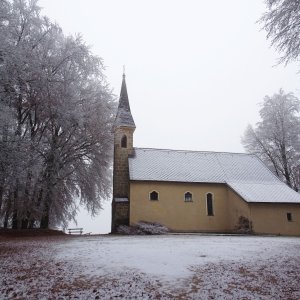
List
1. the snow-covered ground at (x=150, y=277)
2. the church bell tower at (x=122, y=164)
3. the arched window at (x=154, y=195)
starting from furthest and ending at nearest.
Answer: the arched window at (x=154, y=195), the church bell tower at (x=122, y=164), the snow-covered ground at (x=150, y=277)

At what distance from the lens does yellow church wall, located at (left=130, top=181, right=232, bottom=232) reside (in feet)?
86.4

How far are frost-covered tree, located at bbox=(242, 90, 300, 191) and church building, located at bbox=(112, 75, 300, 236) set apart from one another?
12.8 ft

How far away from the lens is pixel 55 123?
21875mm

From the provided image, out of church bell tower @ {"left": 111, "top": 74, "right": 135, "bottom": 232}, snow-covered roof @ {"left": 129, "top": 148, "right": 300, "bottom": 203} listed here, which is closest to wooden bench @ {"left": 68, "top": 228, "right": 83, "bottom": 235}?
church bell tower @ {"left": 111, "top": 74, "right": 135, "bottom": 232}

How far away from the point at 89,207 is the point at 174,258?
19.1m

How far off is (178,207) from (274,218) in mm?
7844

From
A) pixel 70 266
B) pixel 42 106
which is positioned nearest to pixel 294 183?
pixel 42 106

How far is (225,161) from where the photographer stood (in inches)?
1278

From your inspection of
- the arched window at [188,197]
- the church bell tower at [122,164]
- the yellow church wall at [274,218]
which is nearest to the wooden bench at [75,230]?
the church bell tower at [122,164]

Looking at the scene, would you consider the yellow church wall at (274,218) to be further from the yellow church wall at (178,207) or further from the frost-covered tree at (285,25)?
the frost-covered tree at (285,25)

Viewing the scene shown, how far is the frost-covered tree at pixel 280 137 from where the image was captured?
33031 millimetres

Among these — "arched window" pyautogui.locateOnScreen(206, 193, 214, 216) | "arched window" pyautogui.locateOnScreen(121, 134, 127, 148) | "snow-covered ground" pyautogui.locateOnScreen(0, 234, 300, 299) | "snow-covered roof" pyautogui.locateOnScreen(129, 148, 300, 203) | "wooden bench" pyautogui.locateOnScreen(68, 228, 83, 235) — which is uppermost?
"arched window" pyautogui.locateOnScreen(121, 134, 127, 148)

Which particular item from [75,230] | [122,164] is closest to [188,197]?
[122,164]

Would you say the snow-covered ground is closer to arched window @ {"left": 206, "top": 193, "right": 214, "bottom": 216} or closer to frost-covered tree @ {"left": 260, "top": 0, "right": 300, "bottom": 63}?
frost-covered tree @ {"left": 260, "top": 0, "right": 300, "bottom": 63}
